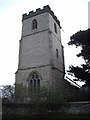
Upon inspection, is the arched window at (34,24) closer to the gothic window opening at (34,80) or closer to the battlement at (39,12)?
the battlement at (39,12)

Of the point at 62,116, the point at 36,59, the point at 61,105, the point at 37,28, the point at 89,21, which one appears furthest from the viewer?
the point at 37,28

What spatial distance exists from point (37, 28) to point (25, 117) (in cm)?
1529

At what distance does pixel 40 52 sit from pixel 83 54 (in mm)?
7058

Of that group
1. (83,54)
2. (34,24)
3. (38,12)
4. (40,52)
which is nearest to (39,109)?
(83,54)

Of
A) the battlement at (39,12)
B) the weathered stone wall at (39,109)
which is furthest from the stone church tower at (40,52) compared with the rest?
the weathered stone wall at (39,109)

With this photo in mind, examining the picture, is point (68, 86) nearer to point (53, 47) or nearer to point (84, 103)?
point (53, 47)

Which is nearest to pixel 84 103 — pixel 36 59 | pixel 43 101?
pixel 43 101

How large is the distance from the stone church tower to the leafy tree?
316cm

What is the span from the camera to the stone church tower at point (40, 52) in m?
24.6

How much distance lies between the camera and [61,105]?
17.9 meters

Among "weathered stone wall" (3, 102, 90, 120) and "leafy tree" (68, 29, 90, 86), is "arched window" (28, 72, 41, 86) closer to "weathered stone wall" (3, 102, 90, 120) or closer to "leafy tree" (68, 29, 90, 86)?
"leafy tree" (68, 29, 90, 86)

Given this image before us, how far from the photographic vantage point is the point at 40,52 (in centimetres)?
2672

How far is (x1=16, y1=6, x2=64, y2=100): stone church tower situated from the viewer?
24609mm

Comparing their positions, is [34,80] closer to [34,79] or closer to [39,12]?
[34,79]
